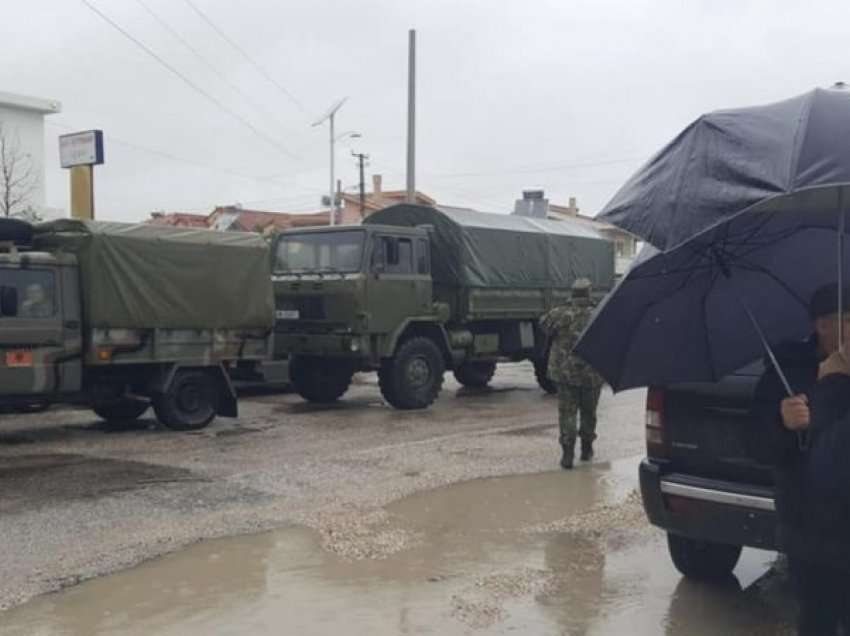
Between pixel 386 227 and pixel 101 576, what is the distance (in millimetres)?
8692

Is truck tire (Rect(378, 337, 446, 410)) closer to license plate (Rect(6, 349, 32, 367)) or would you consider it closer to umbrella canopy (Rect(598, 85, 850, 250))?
license plate (Rect(6, 349, 32, 367))

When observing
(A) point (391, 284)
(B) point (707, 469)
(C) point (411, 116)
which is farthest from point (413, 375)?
(C) point (411, 116)

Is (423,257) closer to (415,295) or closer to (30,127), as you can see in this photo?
(415,295)

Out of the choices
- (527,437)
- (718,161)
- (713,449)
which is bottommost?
(527,437)

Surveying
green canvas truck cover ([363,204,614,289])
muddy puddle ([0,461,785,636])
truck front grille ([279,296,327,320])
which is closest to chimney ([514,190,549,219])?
green canvas truck cover ([363,204,614,289])

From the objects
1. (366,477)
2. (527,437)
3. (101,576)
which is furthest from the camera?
(527,437)

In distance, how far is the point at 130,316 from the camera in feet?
37.2

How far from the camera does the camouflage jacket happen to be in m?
9.27

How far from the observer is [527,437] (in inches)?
451

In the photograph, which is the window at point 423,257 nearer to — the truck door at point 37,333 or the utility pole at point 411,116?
the truck door at point 37,333

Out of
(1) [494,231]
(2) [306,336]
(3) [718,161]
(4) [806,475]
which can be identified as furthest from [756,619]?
(1) [494,231]

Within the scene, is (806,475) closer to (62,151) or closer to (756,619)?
(756,619)

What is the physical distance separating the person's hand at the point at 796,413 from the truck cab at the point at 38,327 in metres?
8.77

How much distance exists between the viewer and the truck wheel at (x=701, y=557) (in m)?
5.70
